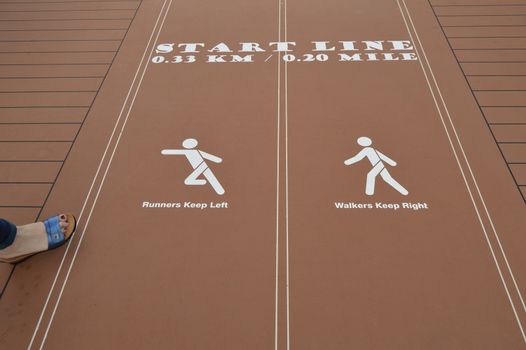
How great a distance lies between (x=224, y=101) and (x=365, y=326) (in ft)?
6.55

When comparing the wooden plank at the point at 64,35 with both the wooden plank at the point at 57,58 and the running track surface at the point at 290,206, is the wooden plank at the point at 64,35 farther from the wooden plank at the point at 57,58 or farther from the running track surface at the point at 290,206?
the wooden plank at the point at 57,58

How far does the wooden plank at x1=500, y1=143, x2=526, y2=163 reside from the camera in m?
2.66

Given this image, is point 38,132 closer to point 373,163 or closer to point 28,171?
point 28,171

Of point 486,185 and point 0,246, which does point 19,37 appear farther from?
point 486,185

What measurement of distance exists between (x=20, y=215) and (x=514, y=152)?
338cm

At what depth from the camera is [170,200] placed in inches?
98.8

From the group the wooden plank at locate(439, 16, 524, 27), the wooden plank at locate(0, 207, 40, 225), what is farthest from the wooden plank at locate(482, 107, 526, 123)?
the wooden plank at locate(0, 207, 40, 225)

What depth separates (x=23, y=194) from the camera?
2.58m

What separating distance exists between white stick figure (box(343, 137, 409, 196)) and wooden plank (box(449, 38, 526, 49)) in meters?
1.64

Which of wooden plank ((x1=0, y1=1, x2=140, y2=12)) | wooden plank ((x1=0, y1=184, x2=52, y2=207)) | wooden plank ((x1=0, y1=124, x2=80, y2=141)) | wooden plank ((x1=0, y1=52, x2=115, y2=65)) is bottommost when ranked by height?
wooden plank ((x1=0, y1=184, x2=52, y2=207))

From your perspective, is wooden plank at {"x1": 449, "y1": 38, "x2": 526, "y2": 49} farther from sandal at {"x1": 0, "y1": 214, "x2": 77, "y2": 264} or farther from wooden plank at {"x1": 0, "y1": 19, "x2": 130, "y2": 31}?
sandal at {"x1": 0, "y1": 214, "x2": 77, "y2": 264}

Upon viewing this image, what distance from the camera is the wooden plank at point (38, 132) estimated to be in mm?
2902

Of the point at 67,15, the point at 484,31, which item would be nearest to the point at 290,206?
the point at 484,31

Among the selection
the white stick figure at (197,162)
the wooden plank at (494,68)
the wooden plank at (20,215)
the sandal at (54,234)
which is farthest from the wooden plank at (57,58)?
the wooden plank at (494,68)
